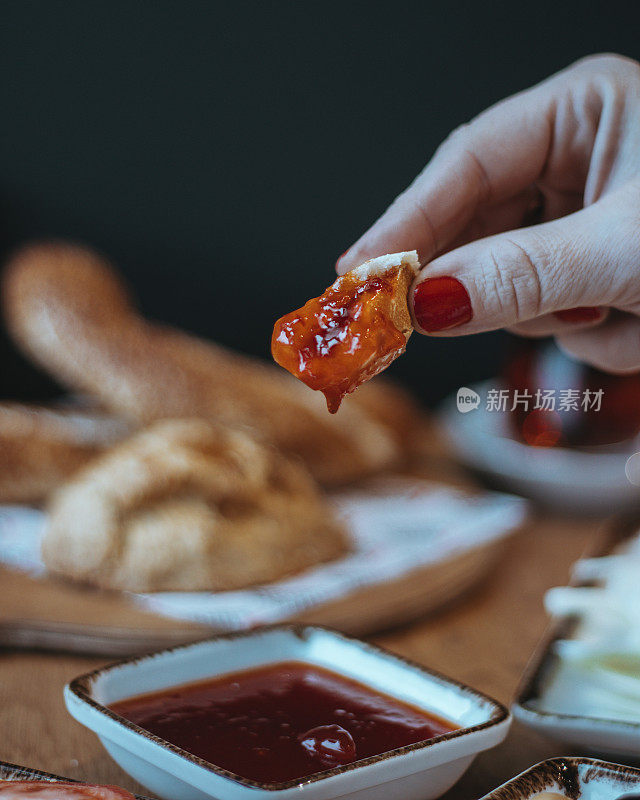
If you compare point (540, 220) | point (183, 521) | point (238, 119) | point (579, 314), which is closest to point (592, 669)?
point (579, 314)

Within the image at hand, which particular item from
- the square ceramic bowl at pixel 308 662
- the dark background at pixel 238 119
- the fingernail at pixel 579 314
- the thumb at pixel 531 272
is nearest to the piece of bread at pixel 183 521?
the square ceramic bowl at pixel 308 662

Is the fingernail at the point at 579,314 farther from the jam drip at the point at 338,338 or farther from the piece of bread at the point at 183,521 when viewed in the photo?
the piece of bread at the point at 183,521

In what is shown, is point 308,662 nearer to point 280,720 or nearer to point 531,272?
point 280,720

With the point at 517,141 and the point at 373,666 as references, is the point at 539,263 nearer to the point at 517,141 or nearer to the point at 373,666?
the point at 517,141

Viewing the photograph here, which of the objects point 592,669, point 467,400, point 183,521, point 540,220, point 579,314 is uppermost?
point 540,220

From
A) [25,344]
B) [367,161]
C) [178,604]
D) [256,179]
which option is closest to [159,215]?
[256,179]

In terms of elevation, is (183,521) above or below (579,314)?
below

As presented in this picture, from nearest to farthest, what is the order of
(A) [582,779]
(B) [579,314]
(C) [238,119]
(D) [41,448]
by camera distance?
(A) [582,779]
(B) [579,314]
(D) [41,448]
(C) [238,119]
